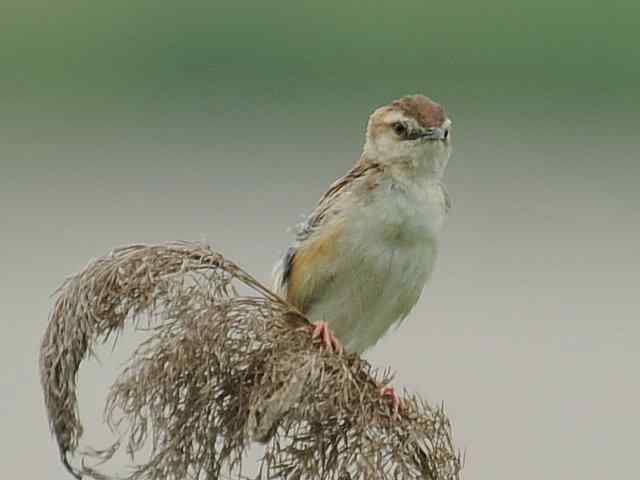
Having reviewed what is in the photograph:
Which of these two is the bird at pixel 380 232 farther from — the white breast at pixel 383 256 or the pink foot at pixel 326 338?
the pink foot at pixel 326 338

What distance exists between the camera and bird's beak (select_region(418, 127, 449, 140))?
5.25m

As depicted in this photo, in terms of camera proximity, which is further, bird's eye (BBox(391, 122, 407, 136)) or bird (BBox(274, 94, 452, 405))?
bird's eye (BBox(391, 122, 407, 136))

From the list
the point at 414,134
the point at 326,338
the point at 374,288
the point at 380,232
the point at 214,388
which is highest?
the point at 414,134

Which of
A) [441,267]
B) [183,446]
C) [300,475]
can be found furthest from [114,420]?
[441,267]

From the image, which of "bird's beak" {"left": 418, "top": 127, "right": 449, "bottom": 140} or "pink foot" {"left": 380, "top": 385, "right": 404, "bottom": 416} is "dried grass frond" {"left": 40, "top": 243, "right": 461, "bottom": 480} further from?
"bird's beak" {"left": 418, "top": 127, "right": 449, "bottom": 140}

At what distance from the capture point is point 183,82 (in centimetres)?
1595

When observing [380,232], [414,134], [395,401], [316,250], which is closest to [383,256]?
[380,232]

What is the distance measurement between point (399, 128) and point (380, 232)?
36 cm

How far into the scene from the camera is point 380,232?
5.20 m

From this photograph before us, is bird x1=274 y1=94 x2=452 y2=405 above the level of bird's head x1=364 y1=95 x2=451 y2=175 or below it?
below

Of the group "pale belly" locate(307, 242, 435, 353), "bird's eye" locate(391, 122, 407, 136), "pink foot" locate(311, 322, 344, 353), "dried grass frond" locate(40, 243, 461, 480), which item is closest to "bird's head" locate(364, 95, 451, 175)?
"bird's eye" locate(391, 122, 407, 136)

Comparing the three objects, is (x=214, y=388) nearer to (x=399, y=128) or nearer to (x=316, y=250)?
(x=316, y=250)

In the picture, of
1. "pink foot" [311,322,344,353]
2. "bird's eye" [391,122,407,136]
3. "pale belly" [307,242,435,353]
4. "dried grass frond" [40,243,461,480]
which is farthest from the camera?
"bird's eye" [391,122,407,136]

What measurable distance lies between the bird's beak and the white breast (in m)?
0.15
